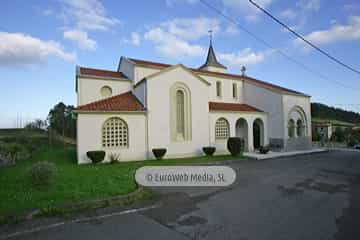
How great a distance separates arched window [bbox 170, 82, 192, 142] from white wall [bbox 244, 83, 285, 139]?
31.4 feet

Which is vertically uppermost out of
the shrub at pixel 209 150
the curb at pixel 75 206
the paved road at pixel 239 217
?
the shrub at pixel 209 150

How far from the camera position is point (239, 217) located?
4535mm

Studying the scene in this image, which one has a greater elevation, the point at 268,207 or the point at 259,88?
the point at 259,88

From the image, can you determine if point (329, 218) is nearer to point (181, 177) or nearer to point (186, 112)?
point (181, 177)

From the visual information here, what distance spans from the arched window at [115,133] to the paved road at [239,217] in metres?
8.12

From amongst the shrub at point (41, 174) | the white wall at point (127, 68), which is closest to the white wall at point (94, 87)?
the white wall at point (127, 68)

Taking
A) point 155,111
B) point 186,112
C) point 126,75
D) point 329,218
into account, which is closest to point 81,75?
point 126,75

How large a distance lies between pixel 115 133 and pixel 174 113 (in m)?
4.83

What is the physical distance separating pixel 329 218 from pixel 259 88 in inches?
751

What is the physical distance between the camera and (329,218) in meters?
4.43

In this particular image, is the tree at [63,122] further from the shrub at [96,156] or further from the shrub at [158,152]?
the shrub at [158,152]

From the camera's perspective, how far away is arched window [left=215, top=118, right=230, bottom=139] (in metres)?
18.0

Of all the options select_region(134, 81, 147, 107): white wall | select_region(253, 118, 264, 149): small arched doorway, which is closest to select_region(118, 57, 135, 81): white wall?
select_region(134, 81, 147, 107): white wall

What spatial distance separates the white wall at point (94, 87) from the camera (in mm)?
16875
